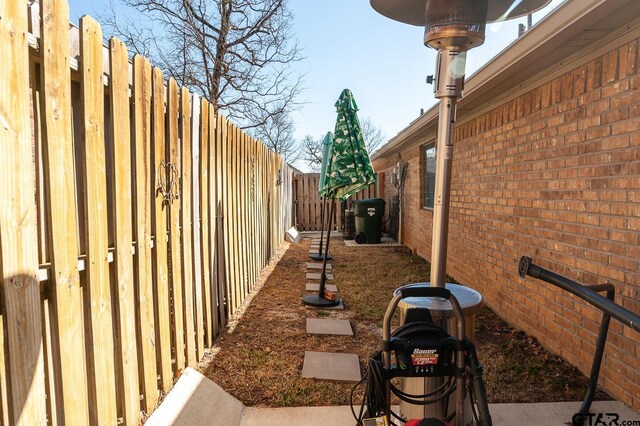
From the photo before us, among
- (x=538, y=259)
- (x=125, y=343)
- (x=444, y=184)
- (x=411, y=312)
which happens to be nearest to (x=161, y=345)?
(x=125, y=343)

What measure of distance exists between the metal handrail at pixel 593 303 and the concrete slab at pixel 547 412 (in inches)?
5.0

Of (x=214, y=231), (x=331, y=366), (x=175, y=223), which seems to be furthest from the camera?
(x=214, y=231)

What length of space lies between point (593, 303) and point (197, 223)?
2.82 meters

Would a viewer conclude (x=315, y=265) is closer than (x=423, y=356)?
No

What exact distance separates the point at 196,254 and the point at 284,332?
140 cm

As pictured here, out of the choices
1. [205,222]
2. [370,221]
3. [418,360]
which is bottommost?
[370,221]

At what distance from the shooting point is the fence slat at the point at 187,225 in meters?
3.22

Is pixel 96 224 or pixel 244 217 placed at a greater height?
pixel 96 224

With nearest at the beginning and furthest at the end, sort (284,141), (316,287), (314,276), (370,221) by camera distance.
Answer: (316,287) < (314,276) < (370,221) < (284,141)

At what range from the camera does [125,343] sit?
2.25 meters

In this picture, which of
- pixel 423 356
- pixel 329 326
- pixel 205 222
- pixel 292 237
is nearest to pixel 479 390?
pixel 423 356

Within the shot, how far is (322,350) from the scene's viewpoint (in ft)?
12.9

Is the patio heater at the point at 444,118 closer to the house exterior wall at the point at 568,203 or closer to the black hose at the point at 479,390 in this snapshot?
the black hose at the point at 479,390

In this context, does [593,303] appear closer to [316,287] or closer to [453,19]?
[453,19]
